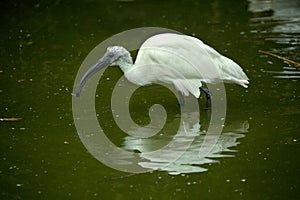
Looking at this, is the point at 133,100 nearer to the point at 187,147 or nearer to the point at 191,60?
the point at 191,60

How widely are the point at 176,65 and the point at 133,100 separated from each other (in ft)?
2.18

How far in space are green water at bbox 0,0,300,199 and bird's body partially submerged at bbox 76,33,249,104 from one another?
11.5 inches

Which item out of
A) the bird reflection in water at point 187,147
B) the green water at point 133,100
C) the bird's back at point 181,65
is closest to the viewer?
the green water at point 133,100

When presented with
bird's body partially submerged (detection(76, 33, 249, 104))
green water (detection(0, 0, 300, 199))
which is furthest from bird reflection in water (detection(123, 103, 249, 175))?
bird's body partially submerged (detection(76, 33, 249, 104))

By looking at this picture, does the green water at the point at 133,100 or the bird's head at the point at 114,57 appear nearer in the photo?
the green water at the point at 133,100

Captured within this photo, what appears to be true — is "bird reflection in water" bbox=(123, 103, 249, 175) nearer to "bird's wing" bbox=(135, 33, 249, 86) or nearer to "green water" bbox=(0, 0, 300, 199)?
"green water" bbox=(0, 0, 300, 199)

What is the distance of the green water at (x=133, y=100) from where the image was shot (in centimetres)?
560

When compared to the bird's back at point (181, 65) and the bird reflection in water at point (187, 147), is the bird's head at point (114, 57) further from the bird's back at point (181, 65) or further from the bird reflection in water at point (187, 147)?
the bird reflection in water at point (187, 147)

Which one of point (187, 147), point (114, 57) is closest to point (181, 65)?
point (114, 57)

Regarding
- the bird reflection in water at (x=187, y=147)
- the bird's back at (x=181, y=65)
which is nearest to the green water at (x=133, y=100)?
the bird reflection in water at (x=187, y=147)

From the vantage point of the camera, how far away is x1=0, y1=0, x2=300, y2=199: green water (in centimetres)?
560

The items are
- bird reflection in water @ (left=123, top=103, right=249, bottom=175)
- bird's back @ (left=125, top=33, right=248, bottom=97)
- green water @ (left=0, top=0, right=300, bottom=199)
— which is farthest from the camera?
bird's back @ (left=125, top=33, right=248, bottom=97)

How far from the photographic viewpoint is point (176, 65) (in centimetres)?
723

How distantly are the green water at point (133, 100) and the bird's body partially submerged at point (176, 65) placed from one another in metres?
0.29
